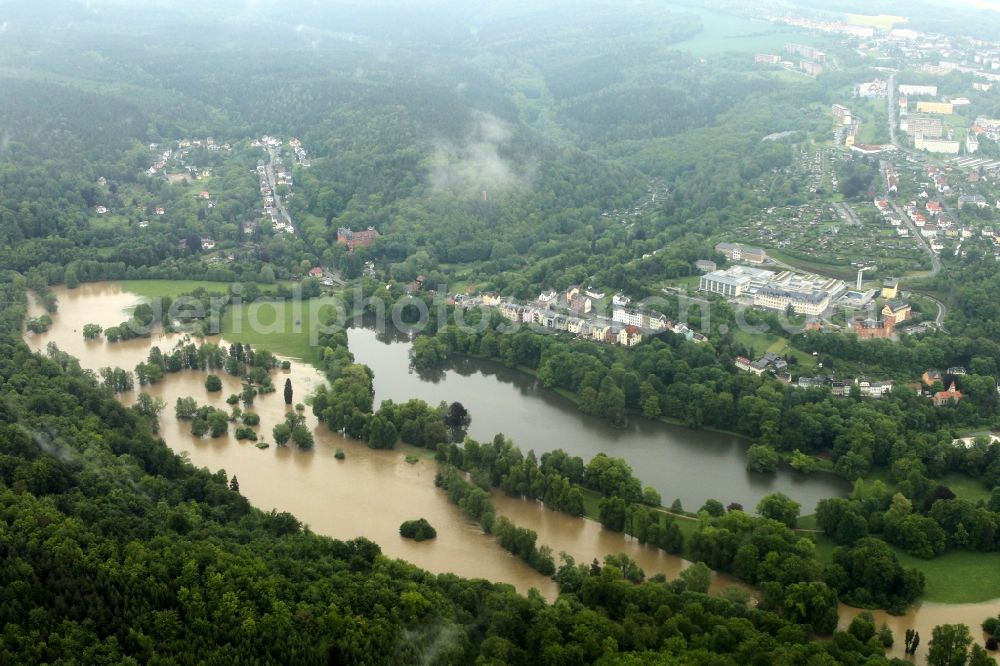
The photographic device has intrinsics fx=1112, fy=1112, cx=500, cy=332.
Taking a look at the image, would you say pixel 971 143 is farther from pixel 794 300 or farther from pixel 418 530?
pixel 418 530

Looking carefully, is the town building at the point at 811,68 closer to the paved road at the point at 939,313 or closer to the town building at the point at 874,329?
the paved road at the point at 939,313

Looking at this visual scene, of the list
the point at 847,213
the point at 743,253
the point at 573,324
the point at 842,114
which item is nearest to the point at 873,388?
the point at 573,324

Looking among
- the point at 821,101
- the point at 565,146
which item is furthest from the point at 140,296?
the point at 821,101

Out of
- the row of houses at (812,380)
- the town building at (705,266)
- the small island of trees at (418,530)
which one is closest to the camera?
the small island of trees at (418,530)

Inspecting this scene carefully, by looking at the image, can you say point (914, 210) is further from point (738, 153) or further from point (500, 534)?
point (500, 534)

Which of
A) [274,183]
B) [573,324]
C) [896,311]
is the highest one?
[896,311]

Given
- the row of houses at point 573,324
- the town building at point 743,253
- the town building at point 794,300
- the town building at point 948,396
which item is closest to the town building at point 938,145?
the town building at point 743,253

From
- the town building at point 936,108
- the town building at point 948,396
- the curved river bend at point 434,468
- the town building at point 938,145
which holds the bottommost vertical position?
the curved river bend at point 434,468

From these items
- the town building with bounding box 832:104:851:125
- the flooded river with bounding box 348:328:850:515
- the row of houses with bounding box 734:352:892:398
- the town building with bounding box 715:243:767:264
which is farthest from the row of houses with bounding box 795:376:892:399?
the town building with bounding box 832:104:851:125

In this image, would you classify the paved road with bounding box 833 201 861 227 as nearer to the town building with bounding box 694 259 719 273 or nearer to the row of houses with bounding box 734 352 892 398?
the town building with bounding box 694 259 719 273
